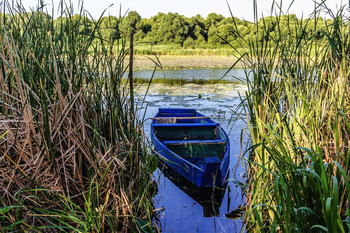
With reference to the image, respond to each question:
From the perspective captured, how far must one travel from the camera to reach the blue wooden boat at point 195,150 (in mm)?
3848

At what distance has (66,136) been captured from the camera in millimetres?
2168

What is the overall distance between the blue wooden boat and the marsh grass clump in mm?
664

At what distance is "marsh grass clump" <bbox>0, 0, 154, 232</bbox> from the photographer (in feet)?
6.82

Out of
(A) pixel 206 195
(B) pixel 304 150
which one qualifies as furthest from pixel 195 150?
(B) pixel 304 150

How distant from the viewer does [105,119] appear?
7.97ft

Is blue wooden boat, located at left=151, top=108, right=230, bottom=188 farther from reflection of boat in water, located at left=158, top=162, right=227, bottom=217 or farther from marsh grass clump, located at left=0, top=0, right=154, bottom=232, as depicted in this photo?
marsh grass clump, located at left=0, top=0, right=154, bottom=232

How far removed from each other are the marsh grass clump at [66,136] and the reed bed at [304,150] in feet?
2.83

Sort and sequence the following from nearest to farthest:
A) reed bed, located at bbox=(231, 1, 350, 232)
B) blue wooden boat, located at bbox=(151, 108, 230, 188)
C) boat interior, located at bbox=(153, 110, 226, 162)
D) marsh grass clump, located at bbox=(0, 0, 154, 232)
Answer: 1. reed bed, located at bbox=(231, 1, 350, 232)
2. marsh grass clump, located at bbox=(0, 0, 154, 232)
3. blue wooden boat, located at bbox=(151, 108, 230, 188)
4. boat interior, located at bbox=(153, 110, 226, 162)

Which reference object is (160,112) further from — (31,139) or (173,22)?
(173,22)

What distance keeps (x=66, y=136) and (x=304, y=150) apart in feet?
4.85

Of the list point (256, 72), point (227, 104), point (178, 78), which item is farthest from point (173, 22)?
point (256, 72)

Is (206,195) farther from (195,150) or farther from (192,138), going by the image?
(192,138)

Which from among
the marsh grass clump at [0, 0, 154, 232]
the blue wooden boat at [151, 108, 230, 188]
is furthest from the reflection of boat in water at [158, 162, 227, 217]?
the marsh grass clump at [0, 0, 154, 232]

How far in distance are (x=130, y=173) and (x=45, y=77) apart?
34.3 inches
